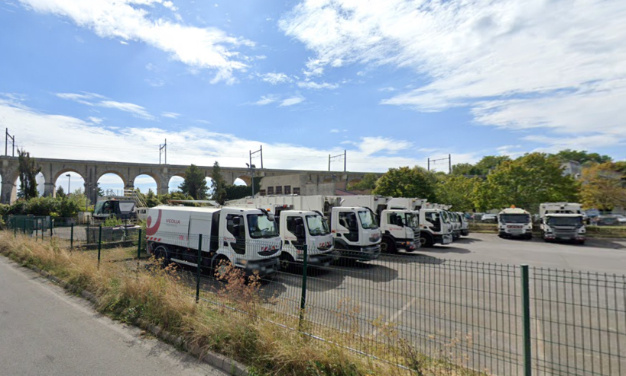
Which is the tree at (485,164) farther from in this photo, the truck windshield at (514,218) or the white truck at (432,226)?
the white truck at (432,226)

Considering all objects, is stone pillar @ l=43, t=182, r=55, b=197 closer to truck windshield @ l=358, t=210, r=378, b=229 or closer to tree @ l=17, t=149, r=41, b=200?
tree @ l=17, t=149, r=41, b=200

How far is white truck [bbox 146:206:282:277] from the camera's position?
28.1 ft

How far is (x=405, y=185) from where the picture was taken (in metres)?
32.1

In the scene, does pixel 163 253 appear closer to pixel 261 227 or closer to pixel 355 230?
pixel 261 227

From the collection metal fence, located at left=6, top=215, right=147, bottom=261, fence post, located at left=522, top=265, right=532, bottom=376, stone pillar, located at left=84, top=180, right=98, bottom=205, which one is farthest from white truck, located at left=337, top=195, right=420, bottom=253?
stone pillar, located at left=84, top=180, right=98, bottom=205

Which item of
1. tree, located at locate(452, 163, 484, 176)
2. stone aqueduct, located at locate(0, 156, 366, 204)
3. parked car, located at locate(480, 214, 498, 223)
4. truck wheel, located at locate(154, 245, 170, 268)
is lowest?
parked car, located at locate(480, 214, 498, 223)

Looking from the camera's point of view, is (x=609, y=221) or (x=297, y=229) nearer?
(x=297, y=229)

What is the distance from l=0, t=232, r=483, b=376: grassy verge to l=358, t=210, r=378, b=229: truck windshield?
7.27 meters

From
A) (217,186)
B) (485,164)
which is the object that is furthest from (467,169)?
(217,186)

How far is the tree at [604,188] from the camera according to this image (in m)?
27.7

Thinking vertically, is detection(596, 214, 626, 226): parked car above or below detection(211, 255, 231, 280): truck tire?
below

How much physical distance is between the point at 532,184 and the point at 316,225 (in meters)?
26.3

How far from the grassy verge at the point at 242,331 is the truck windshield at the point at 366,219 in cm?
727

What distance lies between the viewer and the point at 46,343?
4664 mm
